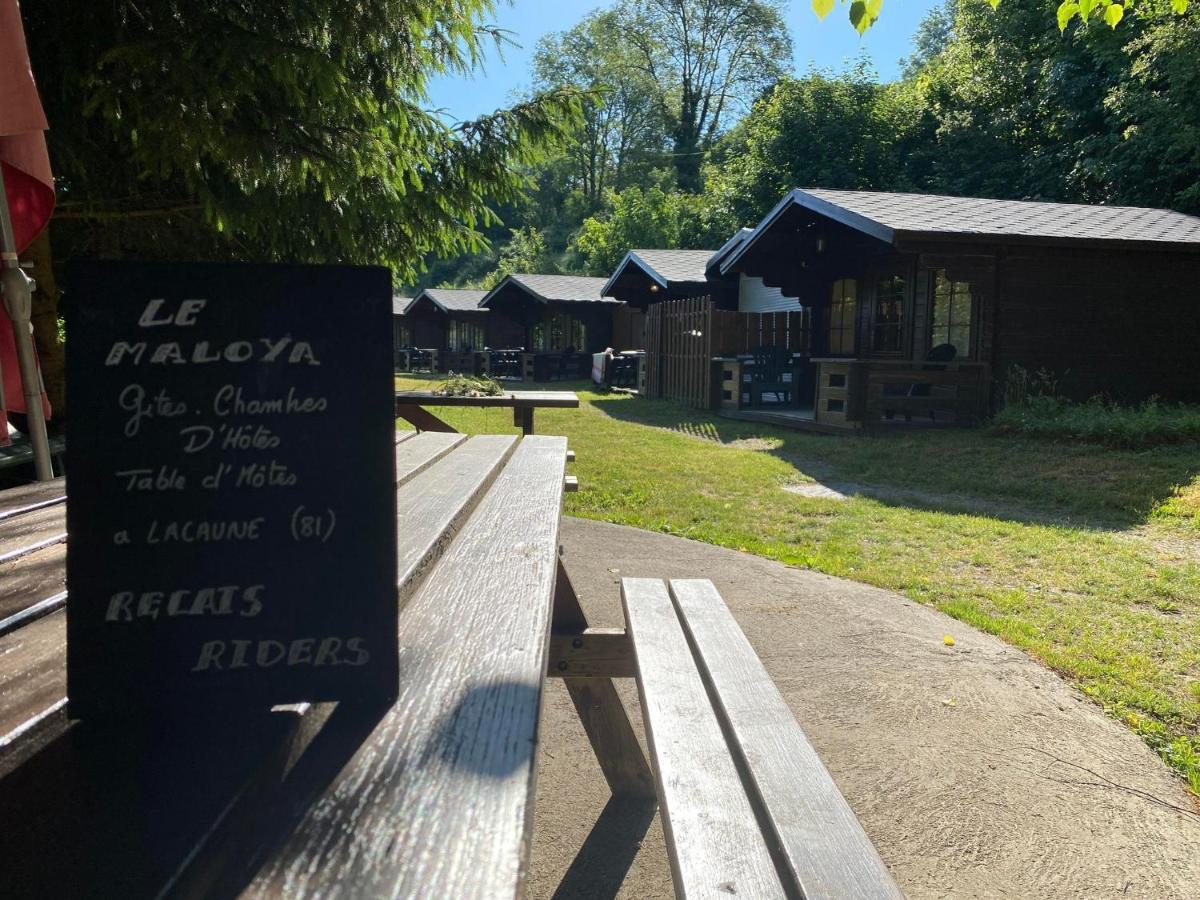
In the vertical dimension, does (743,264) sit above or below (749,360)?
above

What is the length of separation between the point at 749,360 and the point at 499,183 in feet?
36.1

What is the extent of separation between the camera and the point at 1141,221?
15.4 meters

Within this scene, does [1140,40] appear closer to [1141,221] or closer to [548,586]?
[1141,221]

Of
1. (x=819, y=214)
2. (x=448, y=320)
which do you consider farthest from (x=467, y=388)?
(x=448, y=320)

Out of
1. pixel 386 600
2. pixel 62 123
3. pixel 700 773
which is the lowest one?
pixel 700 773

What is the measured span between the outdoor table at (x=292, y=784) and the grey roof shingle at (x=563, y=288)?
28.7 m

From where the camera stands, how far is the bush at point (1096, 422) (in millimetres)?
10625

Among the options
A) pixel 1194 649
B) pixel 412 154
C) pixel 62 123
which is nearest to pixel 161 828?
pixel 1194 649

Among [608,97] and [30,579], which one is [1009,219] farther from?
[608,97]

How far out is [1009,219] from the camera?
46.8 ft

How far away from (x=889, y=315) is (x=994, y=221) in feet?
9.55

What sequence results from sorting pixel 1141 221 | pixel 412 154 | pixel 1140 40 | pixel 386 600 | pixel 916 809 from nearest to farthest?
pixel 386 600 → pixel 916 809 → pixel 412 154 → pixel 1141 221 → pixel 1140 40

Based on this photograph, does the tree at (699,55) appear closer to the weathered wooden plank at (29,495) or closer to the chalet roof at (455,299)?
the chalet roof at (455,299)

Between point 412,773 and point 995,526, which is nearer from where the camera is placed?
point 412,773
